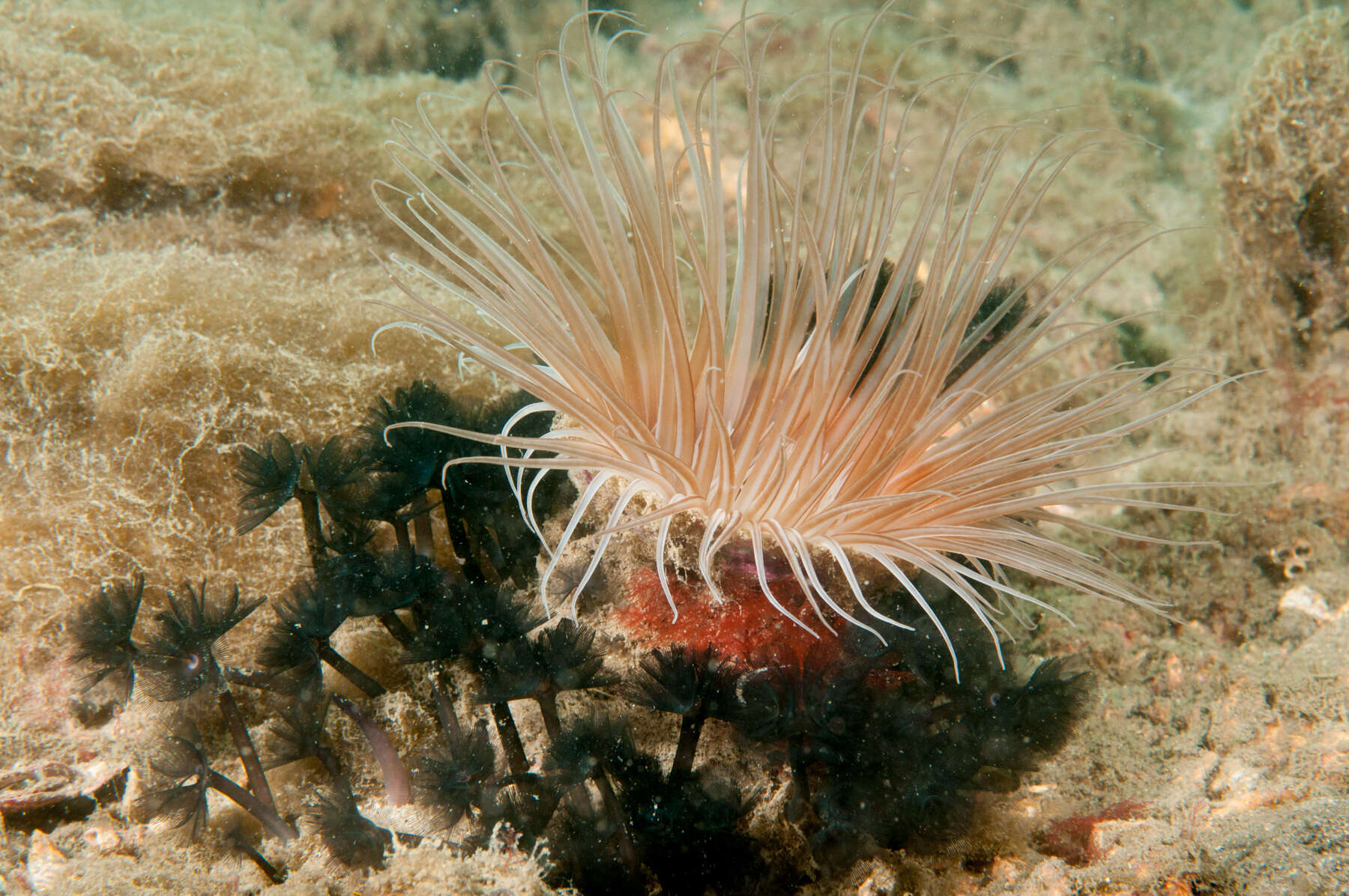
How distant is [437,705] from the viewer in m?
2.43

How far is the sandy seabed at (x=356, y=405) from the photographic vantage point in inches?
91.0

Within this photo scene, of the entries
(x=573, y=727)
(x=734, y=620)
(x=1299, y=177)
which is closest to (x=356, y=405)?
(x=573, y=727)

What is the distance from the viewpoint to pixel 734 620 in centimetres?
238

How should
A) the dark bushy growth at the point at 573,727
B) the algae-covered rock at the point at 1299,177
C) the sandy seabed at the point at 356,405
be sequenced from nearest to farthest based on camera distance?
the dark bushy growth at the point at 573,727
the sandy seabed at the point at 356,405
the algae-covered rock at the point at 1299,177

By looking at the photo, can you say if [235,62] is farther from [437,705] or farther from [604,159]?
[437,705]

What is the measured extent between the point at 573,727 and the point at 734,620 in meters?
0.61

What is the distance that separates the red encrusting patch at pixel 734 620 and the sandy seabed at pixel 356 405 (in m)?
0.71

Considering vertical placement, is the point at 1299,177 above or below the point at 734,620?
above

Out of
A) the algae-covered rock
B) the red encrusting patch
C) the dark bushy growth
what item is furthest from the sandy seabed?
the red encrusting patch

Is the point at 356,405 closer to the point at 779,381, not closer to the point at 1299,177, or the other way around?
the point at 779,381

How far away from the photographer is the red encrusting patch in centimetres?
237

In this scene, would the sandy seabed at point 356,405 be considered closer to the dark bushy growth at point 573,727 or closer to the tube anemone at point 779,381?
the dark bushy growth at point 573,727

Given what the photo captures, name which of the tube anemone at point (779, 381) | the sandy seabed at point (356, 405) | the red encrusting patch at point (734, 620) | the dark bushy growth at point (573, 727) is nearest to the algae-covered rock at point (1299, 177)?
the sandy seabed at point (356, 405)

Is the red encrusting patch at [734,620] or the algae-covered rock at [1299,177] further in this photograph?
the algae-covered rock at [1299,177]
